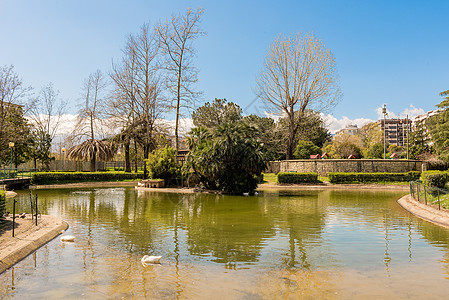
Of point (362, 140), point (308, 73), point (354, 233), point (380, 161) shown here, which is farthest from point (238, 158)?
point (362, 140)

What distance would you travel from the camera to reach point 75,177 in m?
35.9

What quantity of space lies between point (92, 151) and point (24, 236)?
114ft

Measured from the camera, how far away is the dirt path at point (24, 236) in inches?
305

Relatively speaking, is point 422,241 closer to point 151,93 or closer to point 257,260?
point 257,260

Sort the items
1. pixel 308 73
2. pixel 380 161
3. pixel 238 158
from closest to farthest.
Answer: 1. pixel 238 158
2. pixel 380 161
3. pixel 308 73

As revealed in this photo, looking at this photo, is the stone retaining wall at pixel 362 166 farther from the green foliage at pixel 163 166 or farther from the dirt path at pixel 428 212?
the dirt path at pixel 428 212

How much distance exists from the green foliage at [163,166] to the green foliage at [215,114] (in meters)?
26.3

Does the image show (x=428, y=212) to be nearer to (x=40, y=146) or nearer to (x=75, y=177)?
(x=75, y=177)

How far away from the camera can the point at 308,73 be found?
138 feet

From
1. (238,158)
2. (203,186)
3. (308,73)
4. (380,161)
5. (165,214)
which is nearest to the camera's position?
(165,214)

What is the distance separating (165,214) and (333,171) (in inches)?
1045

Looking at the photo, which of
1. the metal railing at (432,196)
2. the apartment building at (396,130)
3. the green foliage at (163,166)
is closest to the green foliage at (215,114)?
the green foliage at (163,166)

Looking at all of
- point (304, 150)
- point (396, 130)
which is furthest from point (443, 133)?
point (396, 130)

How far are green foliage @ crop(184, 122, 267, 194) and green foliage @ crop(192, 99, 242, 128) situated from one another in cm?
3185
